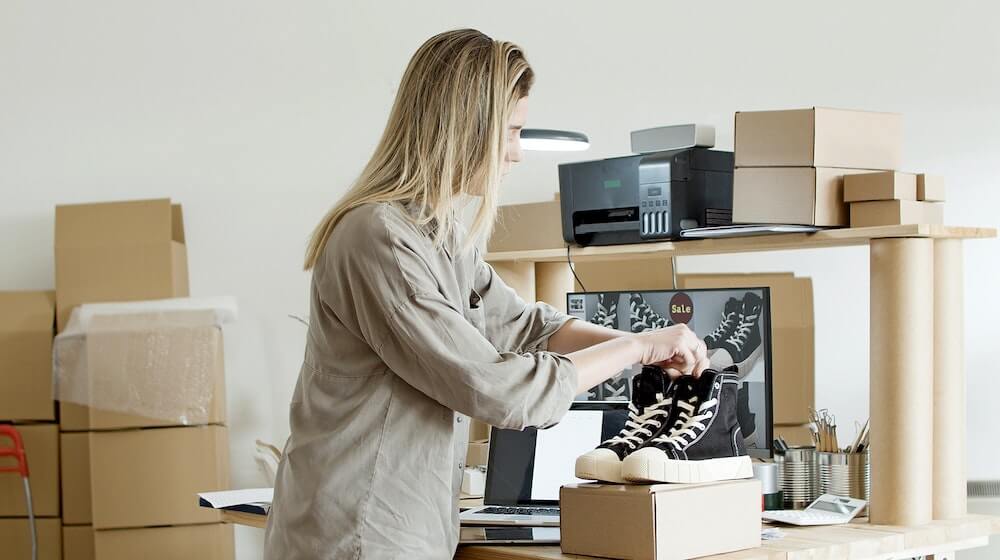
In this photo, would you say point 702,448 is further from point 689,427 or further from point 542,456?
point 542,456

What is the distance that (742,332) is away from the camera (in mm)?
2246

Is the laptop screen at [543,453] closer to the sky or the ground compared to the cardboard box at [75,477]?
closer to the sky

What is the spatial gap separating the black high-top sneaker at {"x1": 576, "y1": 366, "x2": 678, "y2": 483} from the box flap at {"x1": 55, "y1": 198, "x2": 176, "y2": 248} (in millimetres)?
2266

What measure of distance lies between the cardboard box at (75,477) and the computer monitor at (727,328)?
2.07 meters

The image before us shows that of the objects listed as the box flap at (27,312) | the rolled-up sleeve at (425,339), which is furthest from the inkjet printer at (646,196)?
the box flap at (27,312)

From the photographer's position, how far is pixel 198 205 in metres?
4.04

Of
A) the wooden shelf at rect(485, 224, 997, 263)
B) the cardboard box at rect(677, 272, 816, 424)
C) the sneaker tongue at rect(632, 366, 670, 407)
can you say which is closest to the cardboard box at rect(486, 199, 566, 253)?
the wooden shelf at rect(485, 224, 997, 263)

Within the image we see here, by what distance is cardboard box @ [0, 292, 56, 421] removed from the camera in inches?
143

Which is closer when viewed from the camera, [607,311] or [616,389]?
[616,389]

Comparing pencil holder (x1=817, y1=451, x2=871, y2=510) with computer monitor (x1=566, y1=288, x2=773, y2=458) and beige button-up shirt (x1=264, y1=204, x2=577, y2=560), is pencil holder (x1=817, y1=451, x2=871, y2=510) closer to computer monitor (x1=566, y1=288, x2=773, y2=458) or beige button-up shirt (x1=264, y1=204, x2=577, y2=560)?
computer monitor (x1=566, y1=288, x2=773, y2=458)

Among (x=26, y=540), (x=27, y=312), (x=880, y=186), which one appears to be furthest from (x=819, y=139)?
(x=26, y=540)

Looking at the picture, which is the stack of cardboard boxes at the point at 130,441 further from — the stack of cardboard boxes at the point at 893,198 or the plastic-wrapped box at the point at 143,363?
the stack of cardboard boxes at the point at 893,198

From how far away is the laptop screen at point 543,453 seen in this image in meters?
2.18

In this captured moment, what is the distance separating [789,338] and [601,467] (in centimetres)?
175
